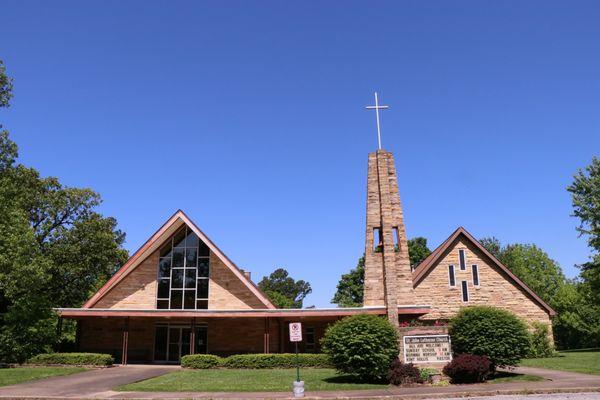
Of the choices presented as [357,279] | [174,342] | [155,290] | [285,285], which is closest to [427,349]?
[174,342]

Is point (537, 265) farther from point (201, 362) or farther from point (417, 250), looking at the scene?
point (201, 362)

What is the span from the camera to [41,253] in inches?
1247

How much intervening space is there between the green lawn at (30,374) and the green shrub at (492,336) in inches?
632

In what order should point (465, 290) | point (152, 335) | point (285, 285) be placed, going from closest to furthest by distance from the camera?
point (152, 335) → point (465, 290) → point (285, 285)

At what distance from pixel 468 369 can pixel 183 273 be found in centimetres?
1815

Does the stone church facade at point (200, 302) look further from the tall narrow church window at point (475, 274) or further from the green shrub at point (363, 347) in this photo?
the green shrub at point (363, 347)

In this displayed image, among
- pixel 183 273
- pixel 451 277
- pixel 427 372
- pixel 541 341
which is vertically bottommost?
pixel 427 372

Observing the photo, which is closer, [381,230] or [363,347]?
[363,347]

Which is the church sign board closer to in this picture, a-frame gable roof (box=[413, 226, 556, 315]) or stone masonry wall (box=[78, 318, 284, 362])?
stone masonry wall (box=[78, 318, 284, 362])

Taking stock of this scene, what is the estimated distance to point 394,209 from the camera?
23875 millimetres

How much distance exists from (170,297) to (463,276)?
18.3m

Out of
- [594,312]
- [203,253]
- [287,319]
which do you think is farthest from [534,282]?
[203,253]

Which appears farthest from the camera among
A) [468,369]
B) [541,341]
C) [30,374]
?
[541,341]

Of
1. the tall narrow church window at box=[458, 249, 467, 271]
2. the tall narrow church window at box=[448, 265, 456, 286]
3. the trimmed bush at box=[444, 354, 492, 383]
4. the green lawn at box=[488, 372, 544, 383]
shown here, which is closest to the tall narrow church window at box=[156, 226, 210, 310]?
the tall narrow church window at box=[448, 265, 456, 286]
